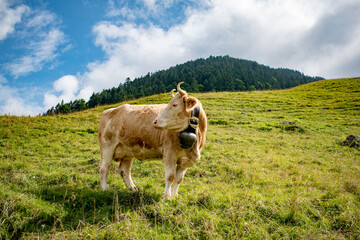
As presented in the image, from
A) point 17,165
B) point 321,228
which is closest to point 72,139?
point 17,165

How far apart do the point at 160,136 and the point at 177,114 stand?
781mm

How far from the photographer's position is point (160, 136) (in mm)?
4844

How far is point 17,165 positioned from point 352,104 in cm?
3292

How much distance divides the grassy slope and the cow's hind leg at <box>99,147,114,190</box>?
0.25 m

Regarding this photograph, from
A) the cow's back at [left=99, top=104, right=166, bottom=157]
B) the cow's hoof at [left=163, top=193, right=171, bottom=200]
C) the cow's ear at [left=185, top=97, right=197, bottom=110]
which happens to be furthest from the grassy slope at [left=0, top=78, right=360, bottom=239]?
the cow's ear at [left=185, top=97, right=197, bottom=110]

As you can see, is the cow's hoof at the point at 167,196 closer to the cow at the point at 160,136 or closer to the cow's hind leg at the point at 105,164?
the cow at the point at 160,136

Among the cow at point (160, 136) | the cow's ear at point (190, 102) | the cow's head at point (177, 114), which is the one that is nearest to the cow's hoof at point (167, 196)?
the cow at point (160, 136)

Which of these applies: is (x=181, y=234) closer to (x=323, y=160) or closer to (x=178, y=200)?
(x=178, y=200)

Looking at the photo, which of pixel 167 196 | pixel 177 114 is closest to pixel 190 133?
pixel 177 114

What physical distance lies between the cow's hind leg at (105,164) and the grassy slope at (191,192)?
0.83 ft

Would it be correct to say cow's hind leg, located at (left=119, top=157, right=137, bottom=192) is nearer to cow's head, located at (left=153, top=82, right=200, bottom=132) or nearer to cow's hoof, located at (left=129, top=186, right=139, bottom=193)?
cow's hoof, located at (left=129, top=186, right=139, bottom=193)

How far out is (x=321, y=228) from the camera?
3.63 meters

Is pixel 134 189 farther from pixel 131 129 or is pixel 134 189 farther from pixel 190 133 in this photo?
pixel 190 133

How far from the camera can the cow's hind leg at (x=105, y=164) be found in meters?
5.34
